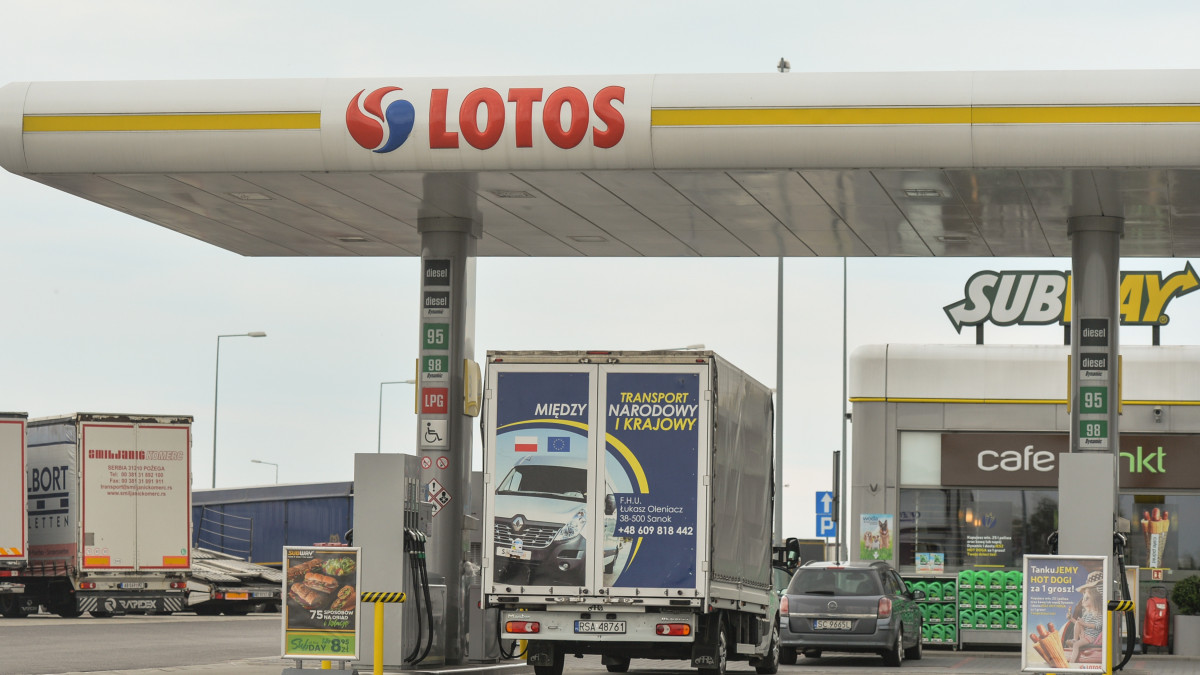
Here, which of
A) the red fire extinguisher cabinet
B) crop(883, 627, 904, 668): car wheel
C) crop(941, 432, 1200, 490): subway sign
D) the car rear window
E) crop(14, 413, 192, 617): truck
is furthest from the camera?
crop(14, 413, 192, 617): truck

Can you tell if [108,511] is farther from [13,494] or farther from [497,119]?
[497,119]

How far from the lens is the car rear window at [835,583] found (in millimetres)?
24875

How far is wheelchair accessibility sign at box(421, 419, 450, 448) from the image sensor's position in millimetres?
20078

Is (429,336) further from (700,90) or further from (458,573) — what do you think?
(700,90)

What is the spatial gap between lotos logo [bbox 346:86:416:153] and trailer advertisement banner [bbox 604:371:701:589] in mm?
3469

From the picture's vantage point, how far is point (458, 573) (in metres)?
20.0

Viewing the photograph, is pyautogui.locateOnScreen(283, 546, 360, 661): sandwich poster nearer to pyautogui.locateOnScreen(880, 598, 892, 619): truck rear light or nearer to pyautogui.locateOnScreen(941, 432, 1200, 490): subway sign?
pyautogui.locateOnScreen(880, 598, 892, 619): truck rear light

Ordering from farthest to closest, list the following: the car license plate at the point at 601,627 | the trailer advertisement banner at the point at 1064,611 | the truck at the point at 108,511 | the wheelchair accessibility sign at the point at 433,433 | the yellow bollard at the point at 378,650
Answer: the truck at the point at 108,511
the wheelchair accessibility sign at the point at 433,433
the car license plate at the point at 601,627
the yellow bollard at the point at 378,650
the trailer advertisement banner at the point at 1064,611

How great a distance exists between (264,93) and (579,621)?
6.14 m

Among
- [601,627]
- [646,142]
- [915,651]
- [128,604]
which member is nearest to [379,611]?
[601,627]

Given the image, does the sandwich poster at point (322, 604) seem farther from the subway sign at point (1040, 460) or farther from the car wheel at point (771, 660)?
the subway sign at point (1040, 460)

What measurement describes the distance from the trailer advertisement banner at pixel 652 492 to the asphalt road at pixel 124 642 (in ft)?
21.4

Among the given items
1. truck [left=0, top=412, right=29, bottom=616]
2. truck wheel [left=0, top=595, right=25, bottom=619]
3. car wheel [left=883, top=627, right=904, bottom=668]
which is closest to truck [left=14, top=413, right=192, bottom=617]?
truck wheel [left=0, top=595, right=25, bottom=619]

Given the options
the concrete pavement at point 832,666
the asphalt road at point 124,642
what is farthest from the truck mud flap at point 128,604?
the concrete pavement at point 832,666
